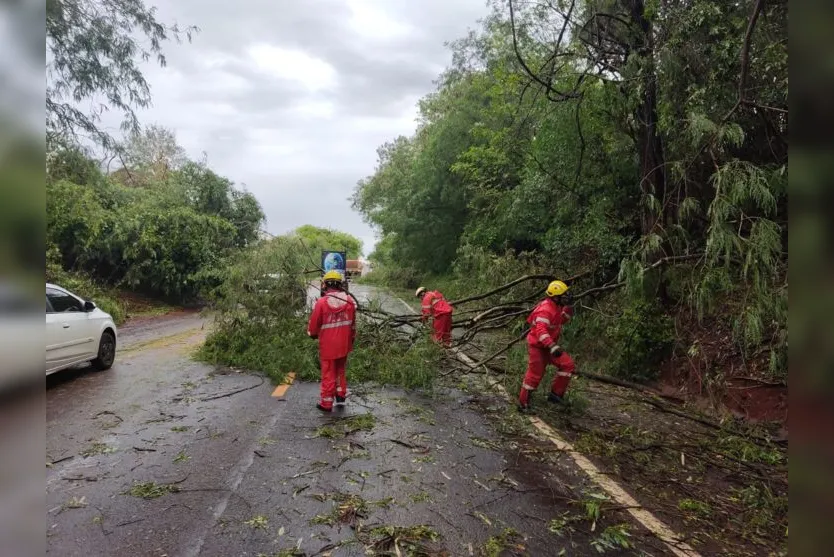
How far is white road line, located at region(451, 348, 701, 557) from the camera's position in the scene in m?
3.57

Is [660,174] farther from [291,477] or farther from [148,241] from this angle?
[148,241]

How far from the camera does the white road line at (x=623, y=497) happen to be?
3570 mm

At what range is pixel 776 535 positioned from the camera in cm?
377

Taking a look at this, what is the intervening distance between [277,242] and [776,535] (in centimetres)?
906

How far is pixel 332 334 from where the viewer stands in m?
6.70

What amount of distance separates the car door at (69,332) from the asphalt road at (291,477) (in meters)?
0.63

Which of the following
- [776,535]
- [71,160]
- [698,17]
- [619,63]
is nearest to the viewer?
[776,535]

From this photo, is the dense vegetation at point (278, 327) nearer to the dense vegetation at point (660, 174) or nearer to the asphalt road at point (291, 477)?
the asphalt road at point (291, 477)

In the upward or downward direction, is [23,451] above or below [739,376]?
above

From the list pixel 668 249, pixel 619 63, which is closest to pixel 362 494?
pixel 668 249

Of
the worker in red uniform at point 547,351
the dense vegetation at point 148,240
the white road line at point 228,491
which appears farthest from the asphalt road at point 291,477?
the dense vegetation at point 148,240

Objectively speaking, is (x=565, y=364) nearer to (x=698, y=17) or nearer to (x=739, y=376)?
(x=739, y=376)

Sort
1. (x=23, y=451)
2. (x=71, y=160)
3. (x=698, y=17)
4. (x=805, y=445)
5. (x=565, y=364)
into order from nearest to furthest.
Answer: (x=805, y=445), (x=23, y=451), (x=565, y=364), (x=698, y=17), (x=71, y=160)

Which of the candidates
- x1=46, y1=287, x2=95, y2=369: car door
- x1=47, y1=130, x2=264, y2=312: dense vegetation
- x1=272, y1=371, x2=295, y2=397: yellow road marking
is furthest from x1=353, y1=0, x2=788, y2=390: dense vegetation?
x1=47, y1=130, x2=264, y2=312: dense vegetation
